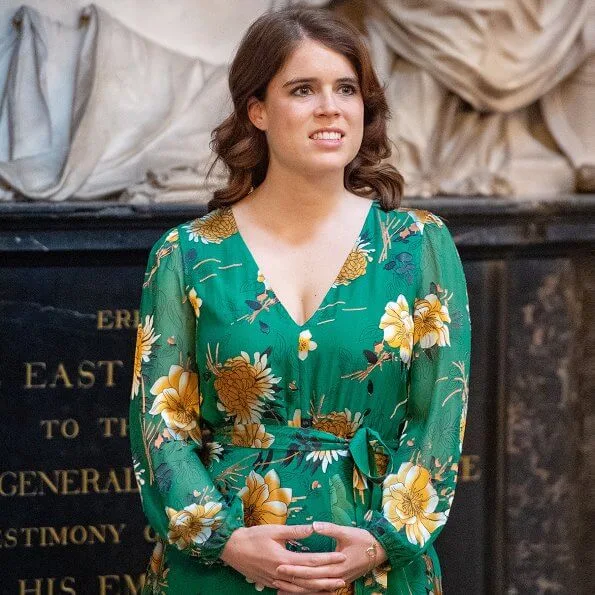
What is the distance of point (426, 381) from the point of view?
2369 mm

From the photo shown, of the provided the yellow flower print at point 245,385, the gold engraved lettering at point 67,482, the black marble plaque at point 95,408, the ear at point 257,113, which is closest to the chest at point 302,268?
the yellow flower print at point 245,385

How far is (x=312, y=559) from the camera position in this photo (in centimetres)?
222

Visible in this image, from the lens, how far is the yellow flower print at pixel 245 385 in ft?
7.71

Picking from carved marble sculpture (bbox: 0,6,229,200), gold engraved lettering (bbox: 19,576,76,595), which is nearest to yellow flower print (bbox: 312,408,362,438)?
gold engraved lettering (bbox: 19,576,76,595)

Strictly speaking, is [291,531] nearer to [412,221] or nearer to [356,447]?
[356,447]

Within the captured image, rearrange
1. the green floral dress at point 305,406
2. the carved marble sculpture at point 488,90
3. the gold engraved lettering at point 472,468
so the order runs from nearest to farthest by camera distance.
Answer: the green floral dress at point 305,406 → the gold engraved lettering at point 472,468 → the carved marble sculpture at point 488,90

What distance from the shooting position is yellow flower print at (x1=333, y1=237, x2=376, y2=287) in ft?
7.86

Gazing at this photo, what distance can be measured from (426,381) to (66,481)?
6.45ft

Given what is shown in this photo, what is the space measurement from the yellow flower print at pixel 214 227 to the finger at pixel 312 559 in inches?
23.0

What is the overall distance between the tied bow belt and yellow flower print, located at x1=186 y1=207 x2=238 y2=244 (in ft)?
1.17

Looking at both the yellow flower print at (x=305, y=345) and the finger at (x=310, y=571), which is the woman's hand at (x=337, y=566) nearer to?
the finger at (x=310, y=571)

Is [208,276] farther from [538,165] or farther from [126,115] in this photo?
[538,165]

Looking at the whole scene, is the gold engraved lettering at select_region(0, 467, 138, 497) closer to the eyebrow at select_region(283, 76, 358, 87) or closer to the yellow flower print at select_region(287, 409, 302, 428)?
the yellow flower print at select_region(287, 409, 302, 428)

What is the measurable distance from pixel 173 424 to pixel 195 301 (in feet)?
0.72
